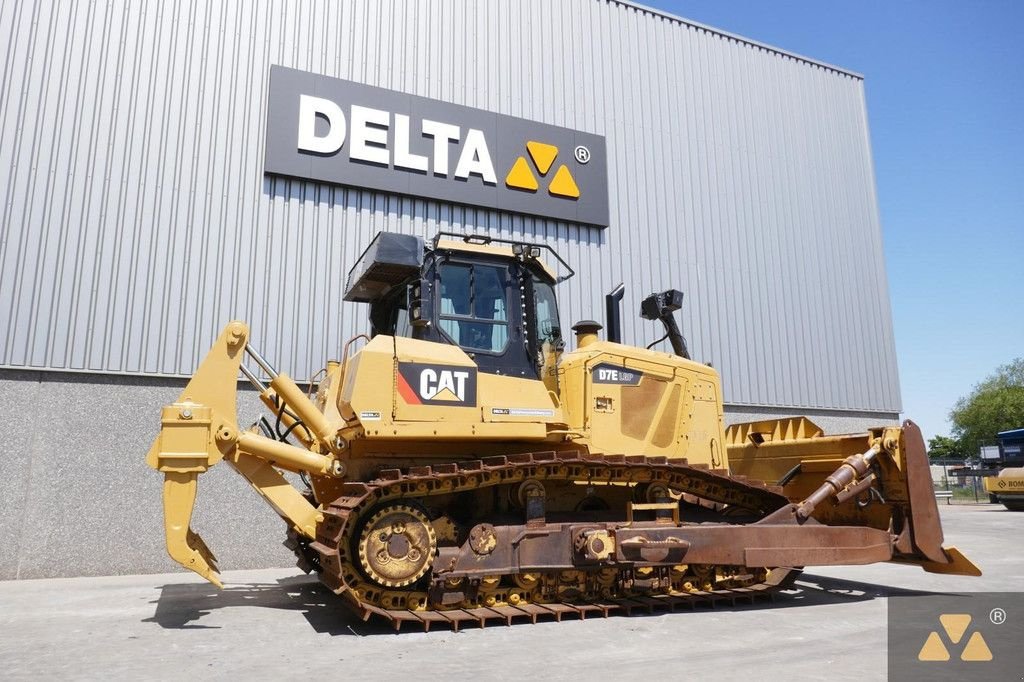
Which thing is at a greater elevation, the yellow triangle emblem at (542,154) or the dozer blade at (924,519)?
the yellow triangle emblem at (542,154)

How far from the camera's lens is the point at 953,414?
69.8 m

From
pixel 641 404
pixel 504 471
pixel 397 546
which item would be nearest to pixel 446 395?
pixel 504 471

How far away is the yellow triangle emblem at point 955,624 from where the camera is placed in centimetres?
562

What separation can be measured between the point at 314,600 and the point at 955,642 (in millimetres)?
5933

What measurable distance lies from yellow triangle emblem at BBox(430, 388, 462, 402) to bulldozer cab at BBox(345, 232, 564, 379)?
1.62 feet

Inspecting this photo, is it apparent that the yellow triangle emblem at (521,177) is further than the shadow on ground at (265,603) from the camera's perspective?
Yes

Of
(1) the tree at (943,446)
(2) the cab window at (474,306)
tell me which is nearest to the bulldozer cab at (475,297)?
(2) the cab window at (474,306)

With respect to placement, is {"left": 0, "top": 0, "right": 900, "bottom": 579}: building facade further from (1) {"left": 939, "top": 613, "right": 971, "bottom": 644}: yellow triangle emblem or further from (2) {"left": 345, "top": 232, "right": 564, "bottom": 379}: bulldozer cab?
(1) {"left": 939, "top": 613, "right": 971, "bottom": 644}: yellow triangle emblem

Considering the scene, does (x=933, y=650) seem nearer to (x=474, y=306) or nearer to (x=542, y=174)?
(x=474, y=306)

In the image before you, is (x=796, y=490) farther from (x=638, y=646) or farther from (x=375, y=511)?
(x=375, y=511)

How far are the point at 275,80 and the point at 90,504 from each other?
23.8 ft

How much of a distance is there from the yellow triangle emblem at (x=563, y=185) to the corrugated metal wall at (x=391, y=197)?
0.65 m

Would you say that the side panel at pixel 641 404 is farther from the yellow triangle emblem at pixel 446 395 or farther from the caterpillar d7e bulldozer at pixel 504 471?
the yellow triangle emblem at pixel 446 395

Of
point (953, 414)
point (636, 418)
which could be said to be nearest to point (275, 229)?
point (636, 418)
